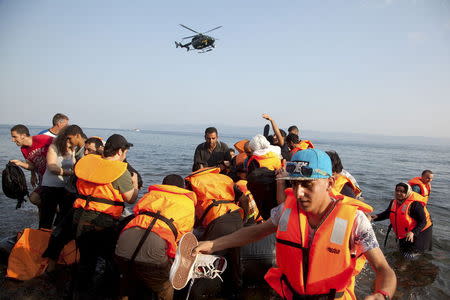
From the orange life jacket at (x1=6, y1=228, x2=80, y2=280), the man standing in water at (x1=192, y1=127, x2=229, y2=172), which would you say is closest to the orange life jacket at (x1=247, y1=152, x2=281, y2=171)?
the man standing in water at (x1=192, y1=127, x2=229, y2=172)

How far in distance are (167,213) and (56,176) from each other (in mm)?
2644

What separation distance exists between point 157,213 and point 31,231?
2558 millimetres

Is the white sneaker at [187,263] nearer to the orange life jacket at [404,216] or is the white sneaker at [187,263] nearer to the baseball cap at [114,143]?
the baseball cap at [114,143]

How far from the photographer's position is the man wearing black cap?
3.48 m

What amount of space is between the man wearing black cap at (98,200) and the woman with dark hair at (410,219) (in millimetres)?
5012

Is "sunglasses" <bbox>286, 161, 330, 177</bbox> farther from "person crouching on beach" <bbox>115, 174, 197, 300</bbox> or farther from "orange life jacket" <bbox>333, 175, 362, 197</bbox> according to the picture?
"orange life jacket" <bbox>333, 175, 362, 197</bbox>

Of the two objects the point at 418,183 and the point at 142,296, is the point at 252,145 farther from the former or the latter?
the point at 418,183

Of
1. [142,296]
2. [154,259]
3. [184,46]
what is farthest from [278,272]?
[184,46]

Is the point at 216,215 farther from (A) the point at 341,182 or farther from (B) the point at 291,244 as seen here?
(B) the point at 291,244

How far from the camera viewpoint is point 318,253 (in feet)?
6.23

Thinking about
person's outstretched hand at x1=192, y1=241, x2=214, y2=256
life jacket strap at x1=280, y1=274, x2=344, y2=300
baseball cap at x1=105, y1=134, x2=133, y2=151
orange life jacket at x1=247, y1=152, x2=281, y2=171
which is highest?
baseball cap at x1=105, y1=134, x2=133, y2=151

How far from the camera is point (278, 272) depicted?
2.28 meters

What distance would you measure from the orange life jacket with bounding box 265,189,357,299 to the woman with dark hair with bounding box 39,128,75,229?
381 centimetres

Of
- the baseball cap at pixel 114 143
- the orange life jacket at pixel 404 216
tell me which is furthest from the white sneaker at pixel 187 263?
the orange life jacket at pixel 404 216
